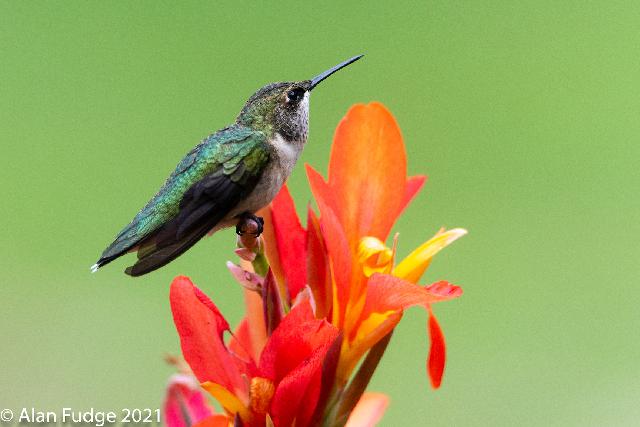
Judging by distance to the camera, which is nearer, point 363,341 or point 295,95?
point 363,341

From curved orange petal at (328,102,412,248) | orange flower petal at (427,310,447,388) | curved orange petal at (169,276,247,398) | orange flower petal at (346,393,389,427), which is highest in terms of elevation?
curved orange petal at (328,102,412,248)

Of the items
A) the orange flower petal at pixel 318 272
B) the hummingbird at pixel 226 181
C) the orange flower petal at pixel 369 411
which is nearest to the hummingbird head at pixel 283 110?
the hummingbird at pixel 226 181

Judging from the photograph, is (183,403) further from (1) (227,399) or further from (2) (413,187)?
(2) (413,187)

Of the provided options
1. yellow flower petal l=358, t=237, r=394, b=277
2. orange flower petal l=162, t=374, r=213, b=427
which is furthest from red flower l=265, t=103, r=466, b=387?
orange flower petal l=162, t=374, r=213, b=427

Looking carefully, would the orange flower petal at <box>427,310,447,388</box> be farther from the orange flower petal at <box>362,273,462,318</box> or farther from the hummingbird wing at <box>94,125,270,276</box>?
the hummingbird wing at <box>94,125,270,276</box>

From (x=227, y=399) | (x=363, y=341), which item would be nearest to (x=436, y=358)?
(x=363, y=341)

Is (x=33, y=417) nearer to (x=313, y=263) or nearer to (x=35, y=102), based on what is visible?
(x=313, y=263)
